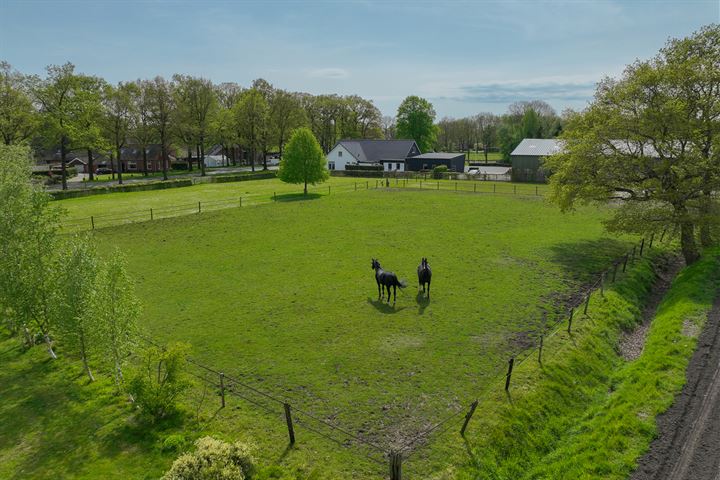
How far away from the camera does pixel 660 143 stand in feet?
79.9

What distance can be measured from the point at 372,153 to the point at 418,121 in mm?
24237

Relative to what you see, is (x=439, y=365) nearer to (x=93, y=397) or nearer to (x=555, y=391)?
(x=555, y=391)

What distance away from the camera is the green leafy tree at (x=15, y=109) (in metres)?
49.8

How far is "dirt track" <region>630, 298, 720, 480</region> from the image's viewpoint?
9820 millimetres

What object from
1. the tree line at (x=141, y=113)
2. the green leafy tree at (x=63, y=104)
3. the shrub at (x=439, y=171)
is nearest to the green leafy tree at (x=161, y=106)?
the tree line at (x=141, y=113)

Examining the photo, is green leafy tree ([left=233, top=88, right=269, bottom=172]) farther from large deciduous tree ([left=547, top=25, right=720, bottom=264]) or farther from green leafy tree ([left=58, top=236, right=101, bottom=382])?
green leafy tree ([left=58, top=236, right=101, bottom=382])

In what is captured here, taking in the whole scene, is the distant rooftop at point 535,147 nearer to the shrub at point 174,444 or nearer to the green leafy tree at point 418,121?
the green leafy tree at point 418,121

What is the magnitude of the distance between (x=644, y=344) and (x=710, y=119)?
47.1 feet

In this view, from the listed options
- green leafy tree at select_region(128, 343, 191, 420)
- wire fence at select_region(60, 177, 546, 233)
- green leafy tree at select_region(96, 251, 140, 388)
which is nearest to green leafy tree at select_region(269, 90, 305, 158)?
wire fence at select_region(60, 177, 546, 233)

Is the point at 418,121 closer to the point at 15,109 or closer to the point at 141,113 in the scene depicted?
the point at 141,113

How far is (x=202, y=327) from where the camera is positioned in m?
17.3

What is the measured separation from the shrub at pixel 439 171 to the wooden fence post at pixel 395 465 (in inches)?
2630

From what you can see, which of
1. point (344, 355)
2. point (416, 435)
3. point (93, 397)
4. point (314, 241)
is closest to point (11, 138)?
point (314, 241)

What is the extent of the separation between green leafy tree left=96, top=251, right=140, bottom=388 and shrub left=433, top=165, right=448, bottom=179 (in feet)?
211
